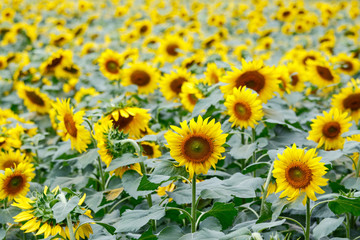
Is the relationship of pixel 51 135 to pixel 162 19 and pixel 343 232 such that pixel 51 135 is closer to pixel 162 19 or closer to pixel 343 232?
pixel 343 232

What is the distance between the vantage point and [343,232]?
2078mm

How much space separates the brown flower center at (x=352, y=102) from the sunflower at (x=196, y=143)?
136 cm

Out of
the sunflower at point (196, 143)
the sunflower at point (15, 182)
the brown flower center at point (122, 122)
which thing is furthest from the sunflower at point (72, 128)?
the sunflower at point (196, 143)

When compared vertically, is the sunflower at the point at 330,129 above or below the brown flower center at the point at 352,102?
below

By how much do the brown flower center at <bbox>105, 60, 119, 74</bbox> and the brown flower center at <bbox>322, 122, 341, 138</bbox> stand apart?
1.71 m

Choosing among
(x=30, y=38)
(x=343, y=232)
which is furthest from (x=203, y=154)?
(x=30, y=38)

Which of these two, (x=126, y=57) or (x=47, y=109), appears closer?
(x=47, y=109)

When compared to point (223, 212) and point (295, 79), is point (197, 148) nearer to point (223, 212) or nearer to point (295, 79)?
point (223, 212)

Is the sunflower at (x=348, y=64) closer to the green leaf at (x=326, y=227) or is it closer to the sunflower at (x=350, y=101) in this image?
the sunflower at (x=350, y=101)

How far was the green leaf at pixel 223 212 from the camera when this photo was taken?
1.68 meters

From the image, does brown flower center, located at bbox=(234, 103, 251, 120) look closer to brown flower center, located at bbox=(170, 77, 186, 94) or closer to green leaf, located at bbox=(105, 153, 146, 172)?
green leaf, located at bbox=(105, 153, 146, 172)

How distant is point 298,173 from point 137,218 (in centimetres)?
65

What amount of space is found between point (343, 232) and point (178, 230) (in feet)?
2.92

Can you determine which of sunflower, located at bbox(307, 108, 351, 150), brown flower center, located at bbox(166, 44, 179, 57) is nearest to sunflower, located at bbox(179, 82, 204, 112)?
sunflower, located at bbox(307, 108, 351, 150)
